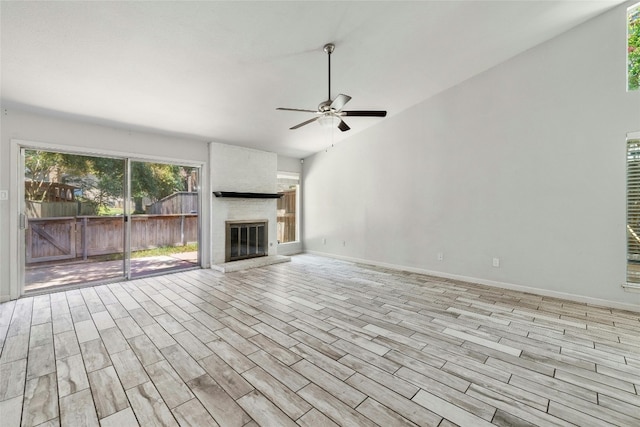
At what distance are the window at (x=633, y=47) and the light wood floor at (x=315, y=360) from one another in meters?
2.82

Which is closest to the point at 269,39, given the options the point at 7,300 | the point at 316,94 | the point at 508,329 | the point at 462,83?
the point at 316,94

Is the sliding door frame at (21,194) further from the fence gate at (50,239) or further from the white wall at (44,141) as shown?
the fence gate at (50,239)

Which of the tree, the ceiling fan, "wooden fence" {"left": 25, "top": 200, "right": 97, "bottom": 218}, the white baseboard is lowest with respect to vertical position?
the white baseboard

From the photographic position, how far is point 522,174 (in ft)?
12.9

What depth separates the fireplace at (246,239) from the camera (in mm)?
5605

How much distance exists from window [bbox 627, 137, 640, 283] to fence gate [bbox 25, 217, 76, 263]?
7.63 metres

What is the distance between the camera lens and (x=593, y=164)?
344cm

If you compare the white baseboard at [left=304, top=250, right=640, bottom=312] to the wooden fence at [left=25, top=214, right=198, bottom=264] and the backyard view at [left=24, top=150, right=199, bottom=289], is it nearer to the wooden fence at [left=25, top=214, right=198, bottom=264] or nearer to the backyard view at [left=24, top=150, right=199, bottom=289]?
the wooden fence at [left=25, top=214, right=198, bottom=264]

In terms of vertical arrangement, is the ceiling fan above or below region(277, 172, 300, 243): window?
above

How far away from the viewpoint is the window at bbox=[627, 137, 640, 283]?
3244 millimetres

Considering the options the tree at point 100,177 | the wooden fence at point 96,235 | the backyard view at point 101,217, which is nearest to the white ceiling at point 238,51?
the tree at point 100,177

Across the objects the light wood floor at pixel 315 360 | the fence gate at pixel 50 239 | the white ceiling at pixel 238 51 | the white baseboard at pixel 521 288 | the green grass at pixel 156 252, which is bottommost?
the light wood floor at pixel 315 360

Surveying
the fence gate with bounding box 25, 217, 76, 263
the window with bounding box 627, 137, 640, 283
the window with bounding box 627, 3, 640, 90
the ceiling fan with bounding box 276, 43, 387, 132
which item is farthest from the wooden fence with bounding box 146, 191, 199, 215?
the window with bounding box 627, 3, 640, 90

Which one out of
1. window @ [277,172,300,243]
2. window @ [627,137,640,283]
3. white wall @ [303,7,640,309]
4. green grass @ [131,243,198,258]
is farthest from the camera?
window @ [277,172,300,243]
